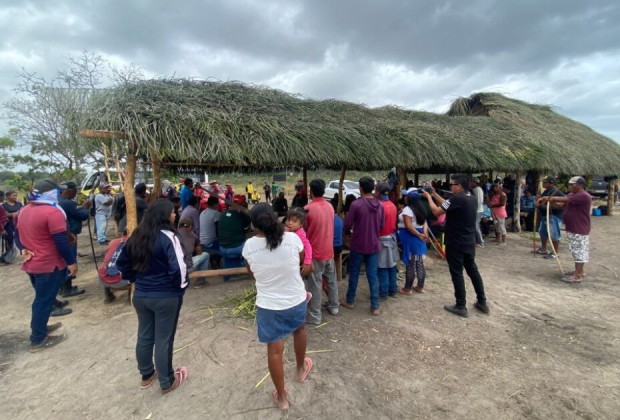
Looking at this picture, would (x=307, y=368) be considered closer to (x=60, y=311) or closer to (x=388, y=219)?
(x=388, y=219)

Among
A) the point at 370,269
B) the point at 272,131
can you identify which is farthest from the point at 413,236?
the point at 272,131

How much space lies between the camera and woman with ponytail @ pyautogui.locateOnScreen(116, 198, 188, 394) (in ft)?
7.48

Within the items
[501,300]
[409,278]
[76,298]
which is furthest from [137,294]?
[501,300]

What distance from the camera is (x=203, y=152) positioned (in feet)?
14.3

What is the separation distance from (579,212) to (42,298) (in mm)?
7743

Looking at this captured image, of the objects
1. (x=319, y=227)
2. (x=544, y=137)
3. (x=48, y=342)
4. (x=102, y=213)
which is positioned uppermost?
(x=544, y=137)

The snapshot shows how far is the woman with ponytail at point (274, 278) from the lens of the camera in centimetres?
221

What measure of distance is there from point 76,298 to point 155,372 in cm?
310

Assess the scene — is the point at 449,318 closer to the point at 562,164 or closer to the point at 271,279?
the point at 271,279

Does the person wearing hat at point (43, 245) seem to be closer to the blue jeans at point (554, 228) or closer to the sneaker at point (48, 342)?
the sneaker at point (48, 342)

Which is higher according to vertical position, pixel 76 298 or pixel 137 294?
pixel 137 294

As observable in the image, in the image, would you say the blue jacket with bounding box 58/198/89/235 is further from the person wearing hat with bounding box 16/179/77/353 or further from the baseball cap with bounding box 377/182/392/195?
the baseball cap with bounding box 377/182/392/195

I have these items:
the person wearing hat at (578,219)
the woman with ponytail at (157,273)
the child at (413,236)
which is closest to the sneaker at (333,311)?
the child at (413,236)

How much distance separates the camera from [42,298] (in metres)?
3.40
